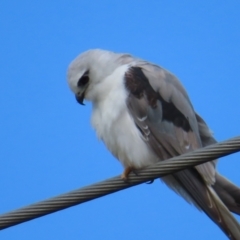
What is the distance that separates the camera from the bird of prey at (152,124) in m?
4.60

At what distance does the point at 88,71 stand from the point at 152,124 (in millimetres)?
898

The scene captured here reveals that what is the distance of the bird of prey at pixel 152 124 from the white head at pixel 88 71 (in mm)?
71

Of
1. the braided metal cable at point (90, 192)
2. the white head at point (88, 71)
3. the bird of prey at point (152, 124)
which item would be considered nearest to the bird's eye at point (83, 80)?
the white head at point (88, 71)

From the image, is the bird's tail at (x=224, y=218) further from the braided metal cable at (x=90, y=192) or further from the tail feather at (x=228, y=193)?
the braided metal cable at (x=90, y=192)

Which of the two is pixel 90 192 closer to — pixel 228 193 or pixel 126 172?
pixel 126 172

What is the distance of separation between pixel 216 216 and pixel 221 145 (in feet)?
3.65

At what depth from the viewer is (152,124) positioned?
16.2 ft

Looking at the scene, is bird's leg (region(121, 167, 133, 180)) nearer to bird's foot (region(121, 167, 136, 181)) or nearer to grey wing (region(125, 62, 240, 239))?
bird's foot (region(121, 167, 136, 181))

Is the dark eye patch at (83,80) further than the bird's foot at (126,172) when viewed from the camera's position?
Yes

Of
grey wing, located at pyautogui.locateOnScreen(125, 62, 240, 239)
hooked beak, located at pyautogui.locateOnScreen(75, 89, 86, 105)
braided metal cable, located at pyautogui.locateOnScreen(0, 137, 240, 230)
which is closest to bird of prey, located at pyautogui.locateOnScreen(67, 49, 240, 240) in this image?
grey wing, located at pyautogui.locateOnScreen(125, 62, 240, 239)

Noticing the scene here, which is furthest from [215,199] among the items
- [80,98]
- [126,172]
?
[80,98]

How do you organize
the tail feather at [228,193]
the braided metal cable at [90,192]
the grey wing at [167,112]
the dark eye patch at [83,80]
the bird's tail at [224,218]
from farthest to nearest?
the dark eye patch at [83,80] < the grey wing at [167,112] < the tail feather at [228,193] < the bird's tail at [224,218] < the braided metal cable at [90,192]

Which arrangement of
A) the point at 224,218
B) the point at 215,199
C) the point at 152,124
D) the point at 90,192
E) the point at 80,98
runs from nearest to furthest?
1. the point at 90,192
2. the point at 224,218
3. the point at 215,199
4. the point at 152,124
5. the point at 80,98

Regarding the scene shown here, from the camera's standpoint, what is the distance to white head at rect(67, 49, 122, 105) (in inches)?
211
